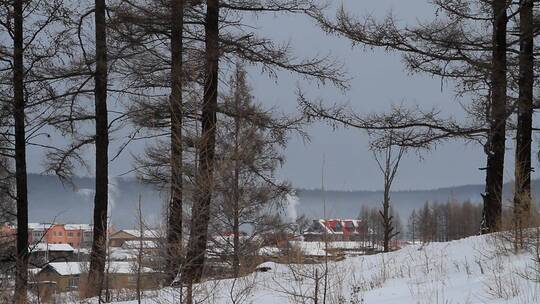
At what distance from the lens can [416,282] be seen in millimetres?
8250

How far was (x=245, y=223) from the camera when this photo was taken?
16953 mm

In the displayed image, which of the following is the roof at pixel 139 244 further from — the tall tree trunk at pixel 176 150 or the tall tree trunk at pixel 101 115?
the tall tree trunk at pixel 101 115

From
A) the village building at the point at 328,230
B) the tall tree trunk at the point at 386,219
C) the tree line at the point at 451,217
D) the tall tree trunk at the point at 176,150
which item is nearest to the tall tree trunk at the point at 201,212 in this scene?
the tall tree trunk at the point at 176,150

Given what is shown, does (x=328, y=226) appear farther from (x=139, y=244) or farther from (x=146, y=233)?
(x=139, y=244)

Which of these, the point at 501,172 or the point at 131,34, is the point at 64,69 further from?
the point at 501,172

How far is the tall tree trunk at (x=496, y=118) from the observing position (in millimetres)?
13148

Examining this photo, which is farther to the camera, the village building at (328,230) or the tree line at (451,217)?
the tree line at (451,217)

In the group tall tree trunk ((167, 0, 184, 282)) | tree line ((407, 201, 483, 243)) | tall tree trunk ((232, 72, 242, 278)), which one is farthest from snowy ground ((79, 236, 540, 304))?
tree line ((407, 201, 483, 243))

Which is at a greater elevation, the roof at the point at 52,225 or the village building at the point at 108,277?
the roof at the point at 52,225

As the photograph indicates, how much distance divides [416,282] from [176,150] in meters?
3.65

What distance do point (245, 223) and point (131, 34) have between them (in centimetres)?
603

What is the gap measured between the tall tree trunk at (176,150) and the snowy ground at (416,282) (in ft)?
1.72

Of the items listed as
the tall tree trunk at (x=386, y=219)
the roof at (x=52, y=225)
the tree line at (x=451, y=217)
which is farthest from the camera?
Result: the tree line at (x=451, y=217)

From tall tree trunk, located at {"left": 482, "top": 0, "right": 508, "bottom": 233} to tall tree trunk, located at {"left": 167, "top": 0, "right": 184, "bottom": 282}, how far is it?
246 inches
